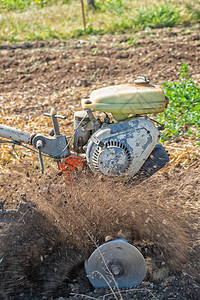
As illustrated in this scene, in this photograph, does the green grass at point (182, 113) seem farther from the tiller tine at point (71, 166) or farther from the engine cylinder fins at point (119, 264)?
the engine cylinder fins at point (119, 264)

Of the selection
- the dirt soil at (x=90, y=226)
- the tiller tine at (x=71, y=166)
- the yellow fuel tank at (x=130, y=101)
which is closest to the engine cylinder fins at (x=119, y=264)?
the dirt soil at (x=90, y=226)

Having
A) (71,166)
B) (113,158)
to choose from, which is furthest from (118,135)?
(71,166)

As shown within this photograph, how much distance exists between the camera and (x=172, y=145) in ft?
16.1

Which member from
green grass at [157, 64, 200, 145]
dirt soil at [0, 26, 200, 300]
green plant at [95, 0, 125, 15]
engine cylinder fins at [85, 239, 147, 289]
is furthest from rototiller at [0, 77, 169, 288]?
green plant at [95, 0, 125, 15]

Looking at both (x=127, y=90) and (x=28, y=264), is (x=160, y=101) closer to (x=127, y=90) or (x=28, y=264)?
(x=127, y=90)

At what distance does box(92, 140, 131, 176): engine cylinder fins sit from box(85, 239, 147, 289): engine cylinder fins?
0.70 meters

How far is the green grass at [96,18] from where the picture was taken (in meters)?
10.5

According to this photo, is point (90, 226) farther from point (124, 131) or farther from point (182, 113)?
point (182, 113)

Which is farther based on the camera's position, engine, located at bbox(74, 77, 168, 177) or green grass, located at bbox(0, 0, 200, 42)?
green grass, located at bbox(0, 0, 200, 42)

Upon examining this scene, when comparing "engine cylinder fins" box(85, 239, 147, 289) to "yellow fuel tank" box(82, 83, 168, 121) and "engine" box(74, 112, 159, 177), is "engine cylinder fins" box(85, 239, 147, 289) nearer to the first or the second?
"engine" box(74, 112, 159, 177)

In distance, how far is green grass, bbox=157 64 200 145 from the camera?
5.14 meters

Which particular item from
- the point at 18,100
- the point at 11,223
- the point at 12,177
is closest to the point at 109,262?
the point at 11,223

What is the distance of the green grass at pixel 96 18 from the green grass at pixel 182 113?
4922mm

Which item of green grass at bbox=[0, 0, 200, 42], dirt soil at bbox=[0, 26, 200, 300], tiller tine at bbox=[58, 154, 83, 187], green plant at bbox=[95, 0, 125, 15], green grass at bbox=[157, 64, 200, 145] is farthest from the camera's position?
green plant at bbox=[95, 0, 125, 15]
